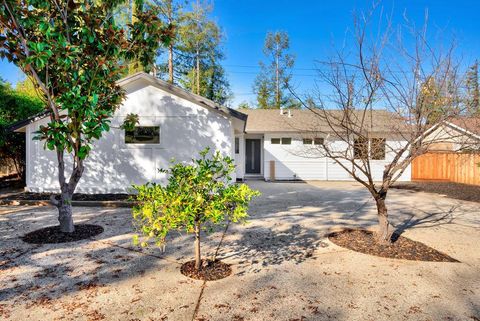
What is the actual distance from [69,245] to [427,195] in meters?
11.7

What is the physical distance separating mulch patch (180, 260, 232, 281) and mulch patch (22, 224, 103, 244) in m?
2.50

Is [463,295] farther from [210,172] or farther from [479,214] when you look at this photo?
[479,214]

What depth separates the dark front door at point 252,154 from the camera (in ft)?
56.7

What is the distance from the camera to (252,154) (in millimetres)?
17344

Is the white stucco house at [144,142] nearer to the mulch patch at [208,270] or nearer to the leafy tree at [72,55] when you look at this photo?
the leafy tree at [72,55]

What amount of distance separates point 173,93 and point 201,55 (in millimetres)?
18240

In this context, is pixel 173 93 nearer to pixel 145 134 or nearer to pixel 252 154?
pixel 145 134

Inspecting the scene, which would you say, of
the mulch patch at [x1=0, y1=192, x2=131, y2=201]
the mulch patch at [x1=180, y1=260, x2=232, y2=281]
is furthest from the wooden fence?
the mulch patch at [x1=180, y1=260, x2=232, y2=281]

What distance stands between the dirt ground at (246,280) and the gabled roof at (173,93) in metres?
4.61

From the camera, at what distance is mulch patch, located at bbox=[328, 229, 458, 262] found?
4.43 m

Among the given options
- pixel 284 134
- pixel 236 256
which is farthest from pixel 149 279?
pixel 284 134

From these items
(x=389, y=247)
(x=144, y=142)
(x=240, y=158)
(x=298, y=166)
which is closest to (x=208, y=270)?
(x=389, y=247)

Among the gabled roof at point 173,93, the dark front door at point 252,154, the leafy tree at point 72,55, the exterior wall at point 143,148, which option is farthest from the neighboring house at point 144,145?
the dark front door at point 252,154

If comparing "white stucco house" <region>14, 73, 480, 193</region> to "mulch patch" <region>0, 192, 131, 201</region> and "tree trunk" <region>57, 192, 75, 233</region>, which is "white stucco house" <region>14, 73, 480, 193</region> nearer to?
"mulch patch" <region>0, 192, 131, 201</region>
